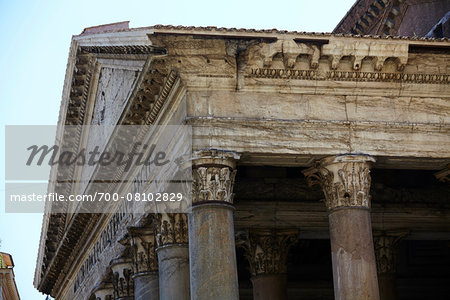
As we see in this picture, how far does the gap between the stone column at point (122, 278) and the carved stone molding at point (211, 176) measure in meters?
5.75

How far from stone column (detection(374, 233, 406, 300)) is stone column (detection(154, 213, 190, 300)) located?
356cm

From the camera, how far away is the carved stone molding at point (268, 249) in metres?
14.1

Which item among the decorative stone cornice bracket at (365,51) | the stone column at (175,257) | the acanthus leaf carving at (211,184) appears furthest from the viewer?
the stone column at (175,257)

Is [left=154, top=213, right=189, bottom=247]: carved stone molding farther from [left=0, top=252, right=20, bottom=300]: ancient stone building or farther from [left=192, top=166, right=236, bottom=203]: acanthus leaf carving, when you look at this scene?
[left=0, top=252, right=20, bottom=300]: ancient stone building

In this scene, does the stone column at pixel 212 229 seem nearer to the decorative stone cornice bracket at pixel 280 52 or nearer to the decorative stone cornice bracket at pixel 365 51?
the decorative stone cornice bracket at pixel 280 52

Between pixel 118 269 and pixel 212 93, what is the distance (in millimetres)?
6200

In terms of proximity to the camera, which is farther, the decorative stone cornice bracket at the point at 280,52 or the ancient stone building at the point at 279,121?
the decorative stone cornice bracket at the point at 280,52

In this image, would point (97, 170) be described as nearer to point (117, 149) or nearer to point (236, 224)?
point (117, 149)

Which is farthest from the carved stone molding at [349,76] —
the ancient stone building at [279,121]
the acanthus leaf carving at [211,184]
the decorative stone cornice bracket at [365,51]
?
the acanthus leaf carving at [211,184]

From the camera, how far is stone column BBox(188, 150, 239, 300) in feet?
33.3

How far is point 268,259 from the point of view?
14.1 metres

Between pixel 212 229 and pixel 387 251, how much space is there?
487cm

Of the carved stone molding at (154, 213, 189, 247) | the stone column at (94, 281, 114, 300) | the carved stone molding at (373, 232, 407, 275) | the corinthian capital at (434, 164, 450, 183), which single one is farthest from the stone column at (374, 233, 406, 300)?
the stone column at (94, 281, 114, 300)

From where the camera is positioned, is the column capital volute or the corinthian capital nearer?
the column capital volute
